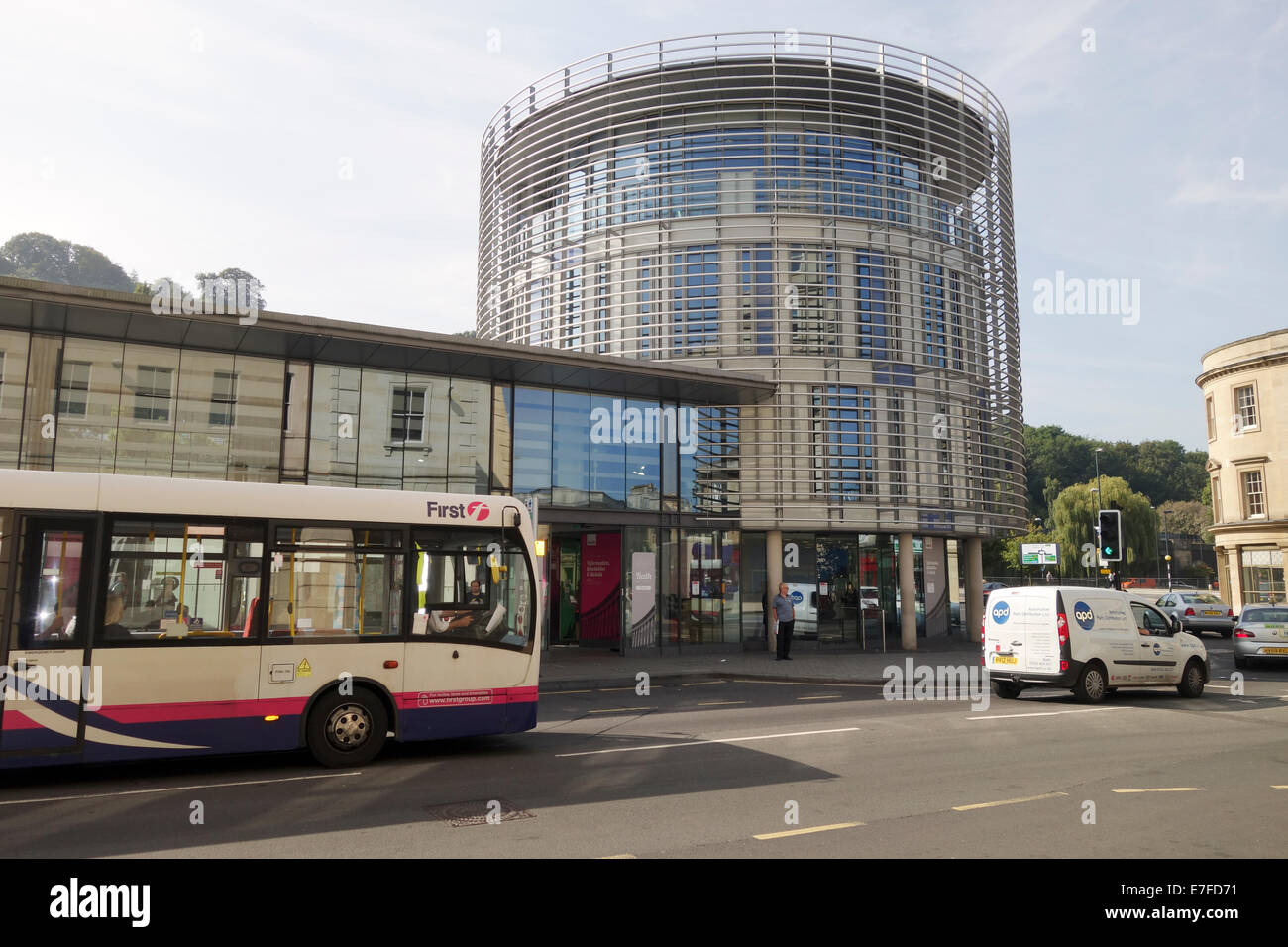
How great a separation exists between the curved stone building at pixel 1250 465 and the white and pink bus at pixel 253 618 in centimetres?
4615

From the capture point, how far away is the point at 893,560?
25938 mm

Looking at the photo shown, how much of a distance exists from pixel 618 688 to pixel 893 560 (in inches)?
472

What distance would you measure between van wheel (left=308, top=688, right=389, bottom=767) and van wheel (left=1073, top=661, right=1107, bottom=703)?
37.6 ft

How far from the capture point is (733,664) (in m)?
21.1

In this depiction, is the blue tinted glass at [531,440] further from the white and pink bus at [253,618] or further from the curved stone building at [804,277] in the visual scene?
the white and pink bus at [253,618]

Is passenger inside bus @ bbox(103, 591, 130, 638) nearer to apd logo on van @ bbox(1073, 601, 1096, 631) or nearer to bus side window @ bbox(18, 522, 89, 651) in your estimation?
bus side window @ bbox(18, 522, 89, 651)

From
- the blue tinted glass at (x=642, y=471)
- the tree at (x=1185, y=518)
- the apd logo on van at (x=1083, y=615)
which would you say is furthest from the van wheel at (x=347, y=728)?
the tree at (x=1185, y=518)

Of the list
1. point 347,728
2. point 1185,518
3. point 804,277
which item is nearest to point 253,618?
point 347,728

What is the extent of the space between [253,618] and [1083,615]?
42.1 ft

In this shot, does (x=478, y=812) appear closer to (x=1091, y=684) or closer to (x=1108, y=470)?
(x=1091, y=684)

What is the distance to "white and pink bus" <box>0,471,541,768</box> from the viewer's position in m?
8.07

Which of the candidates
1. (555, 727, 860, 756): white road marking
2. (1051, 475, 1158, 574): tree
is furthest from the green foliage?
(555, 727, 860, 756): white road marking
